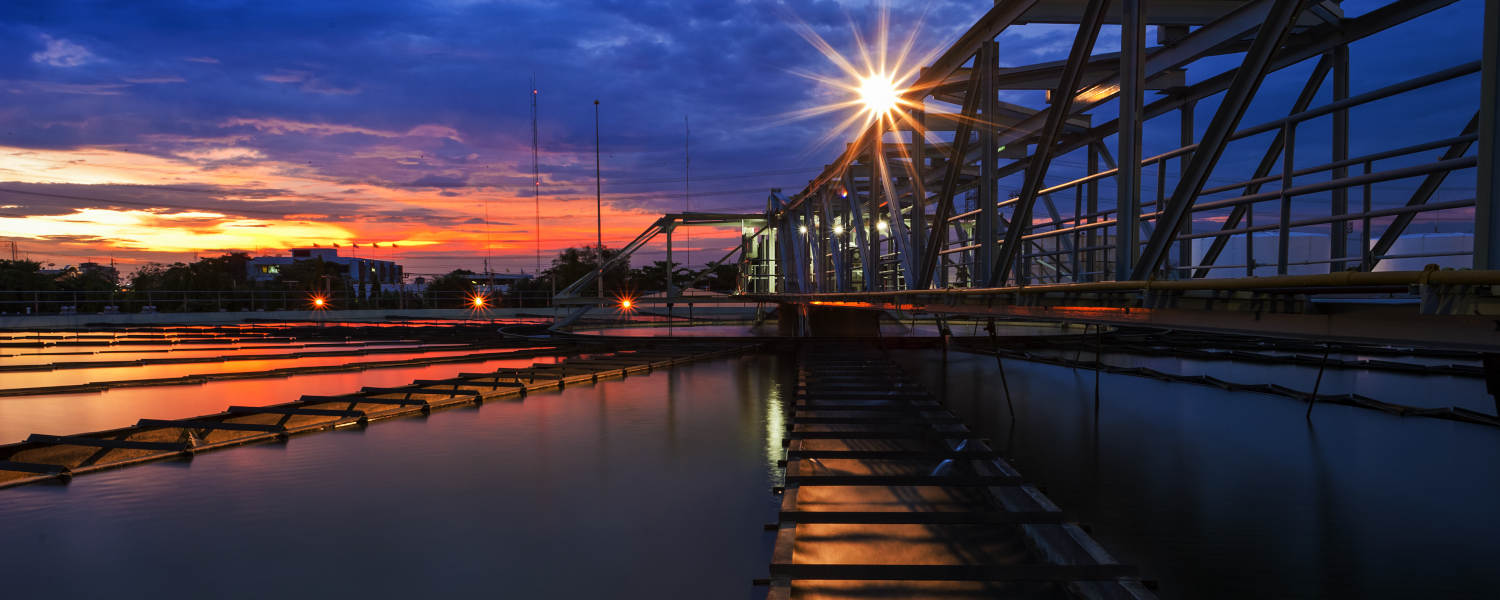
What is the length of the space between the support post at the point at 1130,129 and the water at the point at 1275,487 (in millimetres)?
2949

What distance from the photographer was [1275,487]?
880cm

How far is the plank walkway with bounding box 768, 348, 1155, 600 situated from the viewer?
19.1ft

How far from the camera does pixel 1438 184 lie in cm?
622

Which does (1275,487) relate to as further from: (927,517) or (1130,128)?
(1130,128)

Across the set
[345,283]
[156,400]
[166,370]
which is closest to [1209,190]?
[156,400]

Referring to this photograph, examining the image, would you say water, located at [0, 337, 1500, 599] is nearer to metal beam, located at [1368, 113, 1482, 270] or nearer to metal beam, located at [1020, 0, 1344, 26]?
metal beam, located at [1368, 113, 1482, 270]

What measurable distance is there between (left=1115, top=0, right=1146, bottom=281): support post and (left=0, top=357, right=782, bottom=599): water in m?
4.39

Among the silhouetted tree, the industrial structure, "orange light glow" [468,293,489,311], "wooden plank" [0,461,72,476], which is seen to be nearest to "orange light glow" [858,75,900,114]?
the industrial structure

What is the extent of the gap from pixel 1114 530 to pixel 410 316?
51695 millimetres

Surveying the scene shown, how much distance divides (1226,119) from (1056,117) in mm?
2022

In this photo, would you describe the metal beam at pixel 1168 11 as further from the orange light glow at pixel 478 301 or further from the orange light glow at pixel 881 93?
the orange light glow at pixel 478 301

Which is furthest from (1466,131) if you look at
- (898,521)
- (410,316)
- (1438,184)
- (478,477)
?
(410,316)

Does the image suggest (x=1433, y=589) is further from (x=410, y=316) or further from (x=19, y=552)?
(x=410, y=316)

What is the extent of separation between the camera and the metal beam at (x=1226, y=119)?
3.70m
